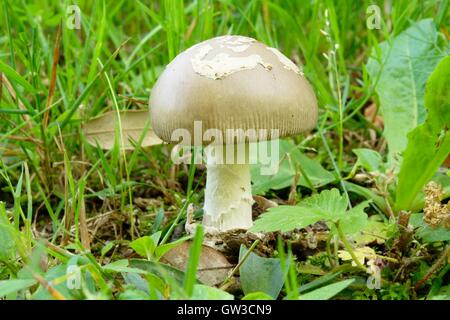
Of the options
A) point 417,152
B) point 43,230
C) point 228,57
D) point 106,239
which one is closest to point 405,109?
point 417,152

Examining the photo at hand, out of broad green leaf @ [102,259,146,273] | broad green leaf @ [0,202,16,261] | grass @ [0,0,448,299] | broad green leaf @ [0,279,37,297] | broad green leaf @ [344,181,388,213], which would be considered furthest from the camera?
broad green leaf @ [344,181,388,213]

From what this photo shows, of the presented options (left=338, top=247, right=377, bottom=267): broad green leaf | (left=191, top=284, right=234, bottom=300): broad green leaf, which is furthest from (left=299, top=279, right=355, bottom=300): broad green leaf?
(left=338, top=247, right=377, bottom=267): broad green leaf

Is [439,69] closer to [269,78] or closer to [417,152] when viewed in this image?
[417,152]

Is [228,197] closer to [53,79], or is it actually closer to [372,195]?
[372,195]

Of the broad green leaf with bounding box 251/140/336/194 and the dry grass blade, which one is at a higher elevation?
the dry grass blade

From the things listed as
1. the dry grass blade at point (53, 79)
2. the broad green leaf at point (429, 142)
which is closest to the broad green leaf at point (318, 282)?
the broad green leaf at point (429, 142)

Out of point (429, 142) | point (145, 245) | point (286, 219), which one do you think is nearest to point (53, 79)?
point (145, 245)

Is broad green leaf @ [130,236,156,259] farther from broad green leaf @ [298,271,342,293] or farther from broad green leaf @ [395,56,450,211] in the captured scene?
broad green leaf @ [395,56,450,211]
